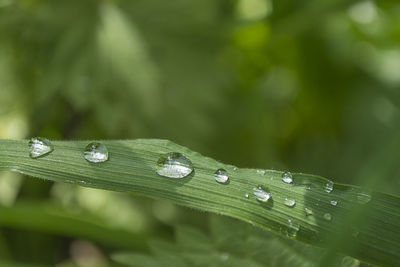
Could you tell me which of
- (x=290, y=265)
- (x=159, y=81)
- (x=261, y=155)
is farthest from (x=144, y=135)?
(x=290, y=265)

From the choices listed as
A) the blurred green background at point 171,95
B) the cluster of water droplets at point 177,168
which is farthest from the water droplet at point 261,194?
the blurred green background at point 171,95

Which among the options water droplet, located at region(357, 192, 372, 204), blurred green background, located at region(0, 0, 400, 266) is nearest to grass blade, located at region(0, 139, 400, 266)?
water droplet, located at region(357, 192, 372, 204)

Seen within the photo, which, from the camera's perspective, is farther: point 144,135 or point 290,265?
point 144,135

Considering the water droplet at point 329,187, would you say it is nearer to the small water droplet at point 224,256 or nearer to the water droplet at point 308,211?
the water droplet at point 308,211

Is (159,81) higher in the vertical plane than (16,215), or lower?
higher

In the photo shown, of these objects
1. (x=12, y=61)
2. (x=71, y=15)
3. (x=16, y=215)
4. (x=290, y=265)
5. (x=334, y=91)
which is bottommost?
(x=290, y=265)

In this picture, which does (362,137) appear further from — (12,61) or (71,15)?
(12,61)

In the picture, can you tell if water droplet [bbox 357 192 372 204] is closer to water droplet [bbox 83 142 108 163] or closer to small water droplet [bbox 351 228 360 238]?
small water droplet [bbox 351 228 360 238]
